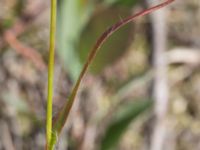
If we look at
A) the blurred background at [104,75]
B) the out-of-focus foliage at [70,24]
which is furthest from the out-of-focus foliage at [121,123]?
the out-of-focus foliage at [70,24]

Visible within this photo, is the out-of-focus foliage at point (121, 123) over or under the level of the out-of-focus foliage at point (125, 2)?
under

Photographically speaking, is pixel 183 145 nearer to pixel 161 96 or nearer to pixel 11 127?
pixel 161 96

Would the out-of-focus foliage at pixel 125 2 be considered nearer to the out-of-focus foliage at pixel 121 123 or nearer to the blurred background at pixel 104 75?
the blurred background at pixel 104 75

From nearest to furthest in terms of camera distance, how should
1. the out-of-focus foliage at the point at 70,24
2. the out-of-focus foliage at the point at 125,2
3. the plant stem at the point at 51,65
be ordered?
the plant stem at the point at 51,65, the out-of-focus foliage at the point at 125,2, the out-of-focus foliage at the point at 70,24

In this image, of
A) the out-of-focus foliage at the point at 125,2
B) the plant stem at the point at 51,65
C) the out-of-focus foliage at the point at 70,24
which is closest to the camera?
the plant stem at the point at 51,65

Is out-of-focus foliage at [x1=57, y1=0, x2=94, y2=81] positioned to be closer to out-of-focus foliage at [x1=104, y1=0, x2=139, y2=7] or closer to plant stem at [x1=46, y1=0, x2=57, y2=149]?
out-of-focus foliage at [x1=104, y1=0, x2=139, y2=7]

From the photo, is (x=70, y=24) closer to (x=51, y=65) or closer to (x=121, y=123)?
(x=121, y=123)

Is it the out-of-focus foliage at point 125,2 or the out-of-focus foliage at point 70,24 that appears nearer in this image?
the out-of-focus foliage at point 125,2

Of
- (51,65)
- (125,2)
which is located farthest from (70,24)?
(51,65)

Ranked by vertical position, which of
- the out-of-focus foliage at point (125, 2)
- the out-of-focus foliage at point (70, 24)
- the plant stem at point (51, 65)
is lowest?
the plant stem at point (51, 65)

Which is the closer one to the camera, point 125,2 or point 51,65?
point 51,65
